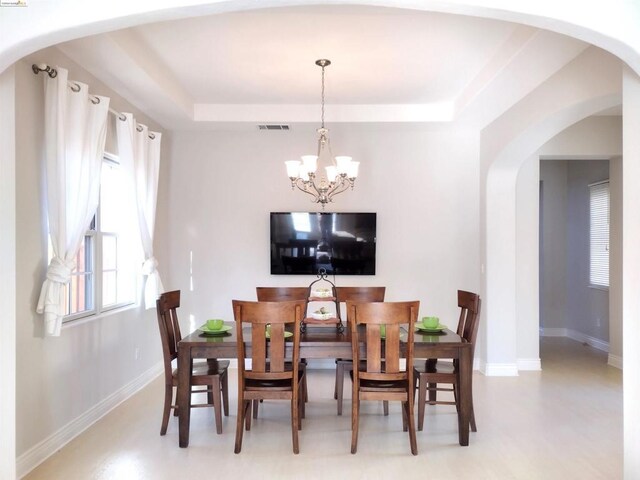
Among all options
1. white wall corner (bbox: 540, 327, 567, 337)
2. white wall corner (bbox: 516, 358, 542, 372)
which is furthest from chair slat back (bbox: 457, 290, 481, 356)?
white wall corner (bbox: 540, 327, 567, 337)

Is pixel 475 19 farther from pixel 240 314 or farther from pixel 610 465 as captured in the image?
pixel 610 465

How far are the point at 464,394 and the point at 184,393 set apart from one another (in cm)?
192

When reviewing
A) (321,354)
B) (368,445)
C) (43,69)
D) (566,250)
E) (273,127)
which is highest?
(273,127)

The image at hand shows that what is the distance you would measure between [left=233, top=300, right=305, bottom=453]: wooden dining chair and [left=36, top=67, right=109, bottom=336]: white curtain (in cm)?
113

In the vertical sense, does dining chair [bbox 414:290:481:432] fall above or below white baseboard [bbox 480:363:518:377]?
above

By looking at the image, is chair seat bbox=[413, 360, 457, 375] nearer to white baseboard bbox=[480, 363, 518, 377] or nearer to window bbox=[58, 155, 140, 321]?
white baseboard bbox=[480, 363, 518, 377]

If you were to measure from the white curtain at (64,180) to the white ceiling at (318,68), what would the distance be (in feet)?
1.27

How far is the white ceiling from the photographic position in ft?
11.2

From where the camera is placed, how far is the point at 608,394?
477cm

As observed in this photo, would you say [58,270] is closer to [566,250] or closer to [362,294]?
[362,294]

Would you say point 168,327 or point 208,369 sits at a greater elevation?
point 168,327

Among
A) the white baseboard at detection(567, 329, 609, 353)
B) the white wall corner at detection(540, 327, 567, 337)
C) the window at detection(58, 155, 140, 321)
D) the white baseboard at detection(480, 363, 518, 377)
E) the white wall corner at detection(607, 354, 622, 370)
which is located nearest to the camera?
the window at detection(58, 155, 140, 321)

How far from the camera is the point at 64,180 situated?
3.31 meters

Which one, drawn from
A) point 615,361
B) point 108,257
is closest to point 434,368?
point 108,257
